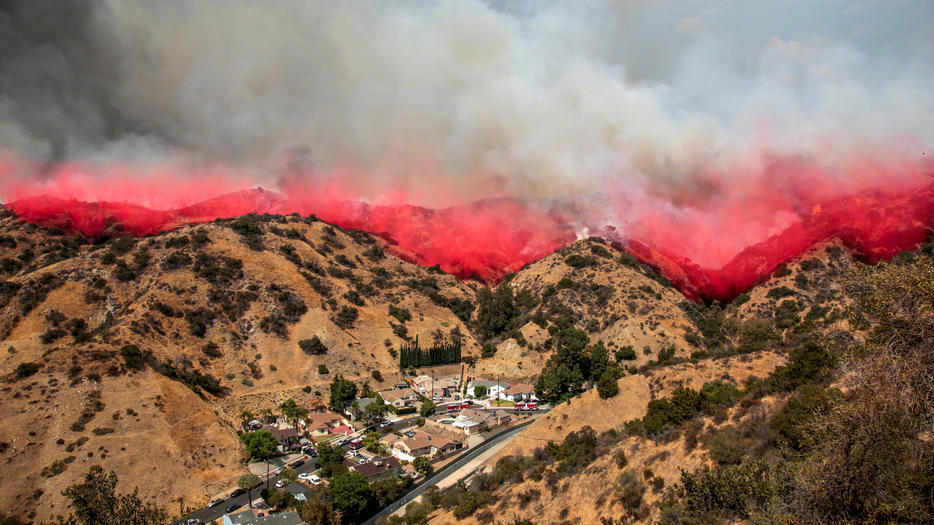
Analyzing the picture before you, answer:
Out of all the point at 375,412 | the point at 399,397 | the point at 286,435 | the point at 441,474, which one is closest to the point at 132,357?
the point at 286,435

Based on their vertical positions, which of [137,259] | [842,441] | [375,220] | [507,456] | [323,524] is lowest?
[323,524]

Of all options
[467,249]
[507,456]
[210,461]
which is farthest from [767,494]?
[467,249]

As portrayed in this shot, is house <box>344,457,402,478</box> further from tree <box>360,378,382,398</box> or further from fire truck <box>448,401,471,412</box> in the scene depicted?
fire truck <box>448,401,471,412</box>

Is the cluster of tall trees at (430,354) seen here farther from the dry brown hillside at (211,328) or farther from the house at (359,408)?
the house at (359,408)

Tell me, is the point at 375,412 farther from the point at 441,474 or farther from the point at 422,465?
the point at 441,474

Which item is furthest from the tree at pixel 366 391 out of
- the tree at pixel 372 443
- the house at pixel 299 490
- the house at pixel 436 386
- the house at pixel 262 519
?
the house at pixel 262 519

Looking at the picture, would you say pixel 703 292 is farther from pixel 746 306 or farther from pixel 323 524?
pixel 323 524

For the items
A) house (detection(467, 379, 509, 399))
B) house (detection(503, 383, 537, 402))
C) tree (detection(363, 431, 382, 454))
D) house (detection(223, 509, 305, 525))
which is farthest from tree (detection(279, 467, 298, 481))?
house (detection(503, 383, 537, 402))
